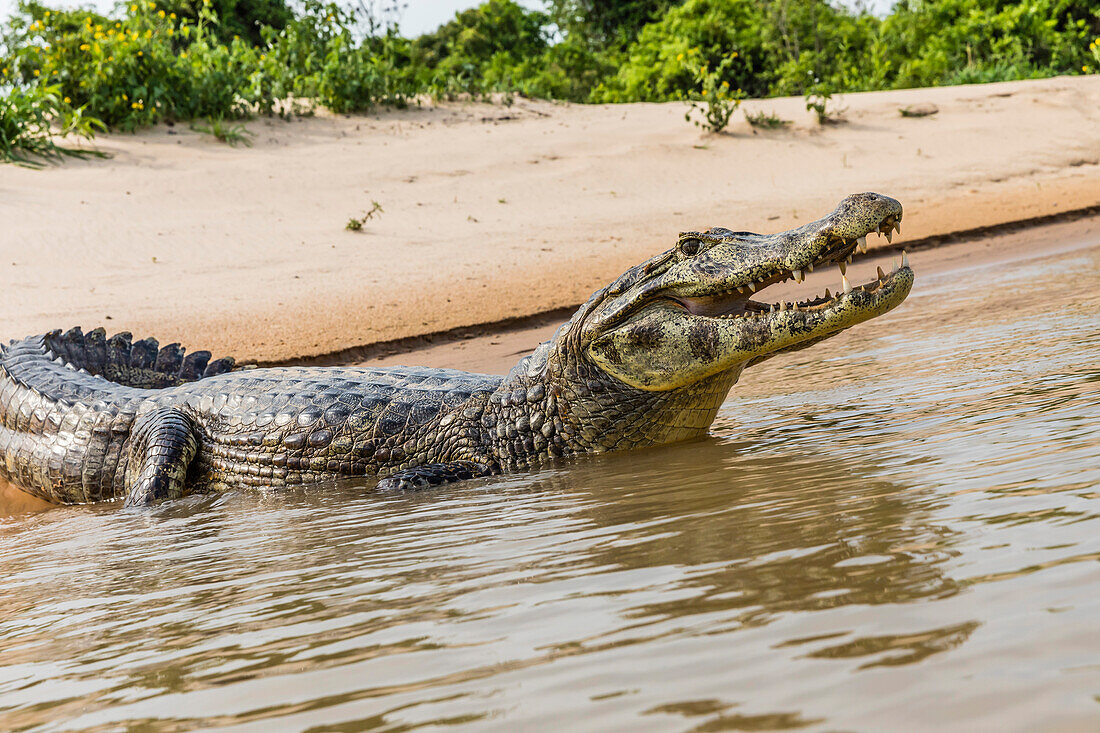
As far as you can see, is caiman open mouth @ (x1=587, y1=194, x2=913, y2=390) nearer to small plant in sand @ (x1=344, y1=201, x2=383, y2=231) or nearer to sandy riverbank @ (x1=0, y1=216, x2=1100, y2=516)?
sandy riverbank @ (x1=0, y1=216, x2=1100, y2=516)

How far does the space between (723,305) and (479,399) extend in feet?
3.73

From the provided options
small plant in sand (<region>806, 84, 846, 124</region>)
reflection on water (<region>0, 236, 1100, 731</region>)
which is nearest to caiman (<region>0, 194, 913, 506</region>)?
reflection on water (<region>0, 236, 1100, 731</region>)

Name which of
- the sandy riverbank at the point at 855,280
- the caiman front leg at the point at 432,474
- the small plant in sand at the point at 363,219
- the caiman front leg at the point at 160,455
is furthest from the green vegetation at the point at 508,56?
the caiman front leg at the point at 432,474

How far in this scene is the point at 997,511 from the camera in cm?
173

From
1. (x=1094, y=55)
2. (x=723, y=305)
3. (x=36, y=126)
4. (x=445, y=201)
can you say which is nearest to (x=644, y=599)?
(x=723, y=305)

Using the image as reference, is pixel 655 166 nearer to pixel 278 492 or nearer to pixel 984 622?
pixel 278 492

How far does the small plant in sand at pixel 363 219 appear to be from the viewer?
10062 mm

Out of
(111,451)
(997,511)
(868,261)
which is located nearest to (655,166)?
(868,261)

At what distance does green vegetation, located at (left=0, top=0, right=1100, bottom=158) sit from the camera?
11938 millimetres

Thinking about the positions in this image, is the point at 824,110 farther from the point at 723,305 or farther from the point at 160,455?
the point at 160,455

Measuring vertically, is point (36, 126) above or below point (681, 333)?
above

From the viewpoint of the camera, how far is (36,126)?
1189 cm

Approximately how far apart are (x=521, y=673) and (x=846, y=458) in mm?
1648

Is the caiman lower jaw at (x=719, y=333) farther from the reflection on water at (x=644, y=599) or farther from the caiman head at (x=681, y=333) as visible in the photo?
the reflection on water at (x=644, y=599)
